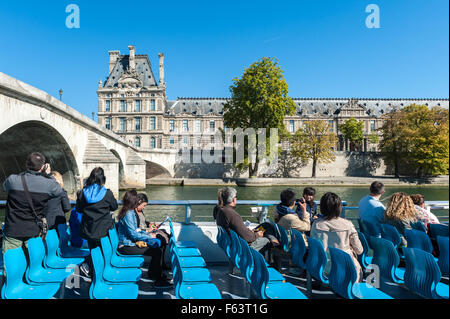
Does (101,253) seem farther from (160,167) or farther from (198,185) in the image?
(160,167)

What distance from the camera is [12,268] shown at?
7.44 ft

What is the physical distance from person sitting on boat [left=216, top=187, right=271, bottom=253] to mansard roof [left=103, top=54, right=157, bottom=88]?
4616cm

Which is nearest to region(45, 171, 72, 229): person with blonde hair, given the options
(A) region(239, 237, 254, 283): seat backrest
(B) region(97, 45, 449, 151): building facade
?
(A) region(239, 237, 254, 283): seat backrest

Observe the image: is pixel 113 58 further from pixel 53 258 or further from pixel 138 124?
pixel 53 258

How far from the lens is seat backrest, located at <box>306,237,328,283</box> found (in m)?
2.71

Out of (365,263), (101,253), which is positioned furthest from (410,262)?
(101,253)

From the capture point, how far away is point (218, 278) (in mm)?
3713

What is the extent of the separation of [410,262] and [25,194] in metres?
3.56

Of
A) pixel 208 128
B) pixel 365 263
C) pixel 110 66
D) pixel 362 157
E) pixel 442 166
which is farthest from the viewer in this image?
pixel 208 128

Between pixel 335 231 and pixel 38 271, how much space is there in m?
2.75

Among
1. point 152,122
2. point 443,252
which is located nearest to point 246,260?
point 443,252

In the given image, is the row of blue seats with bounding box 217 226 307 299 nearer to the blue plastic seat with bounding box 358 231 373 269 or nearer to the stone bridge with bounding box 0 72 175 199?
the blue plastic seat with bounding box 358 231 373 269

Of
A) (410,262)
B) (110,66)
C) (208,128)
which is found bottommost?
(410,262)

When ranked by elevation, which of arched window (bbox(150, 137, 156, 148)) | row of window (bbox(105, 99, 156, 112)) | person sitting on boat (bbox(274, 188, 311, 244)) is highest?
row of window (bbox(105, 99, 156, 112))
